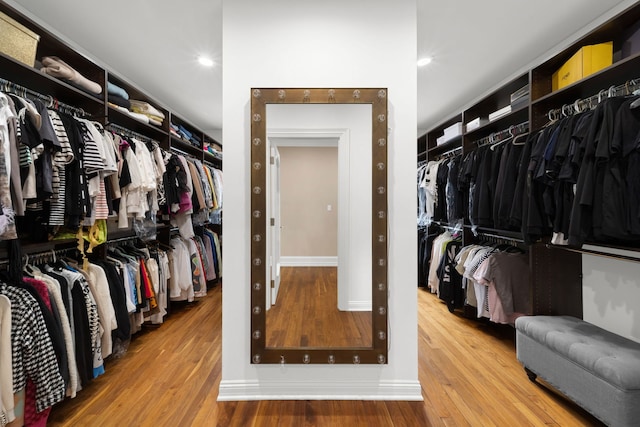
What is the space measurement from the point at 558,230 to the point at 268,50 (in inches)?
82.6

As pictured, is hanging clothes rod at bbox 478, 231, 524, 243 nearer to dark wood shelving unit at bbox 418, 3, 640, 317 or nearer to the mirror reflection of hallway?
dark wood shelving unit at bbox 418, 3, 640, 317

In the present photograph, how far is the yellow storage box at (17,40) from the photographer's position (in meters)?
1.59

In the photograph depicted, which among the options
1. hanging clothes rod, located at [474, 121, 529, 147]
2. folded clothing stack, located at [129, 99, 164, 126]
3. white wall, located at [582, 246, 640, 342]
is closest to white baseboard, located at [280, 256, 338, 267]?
white wall, located at [582, 246, 640, 342]

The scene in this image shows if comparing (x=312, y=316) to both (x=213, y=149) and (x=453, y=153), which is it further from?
(x=213, y=149)

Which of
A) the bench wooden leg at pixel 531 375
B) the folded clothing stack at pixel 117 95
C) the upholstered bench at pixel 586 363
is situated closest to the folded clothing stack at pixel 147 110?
the folded clothing stack at pixel 117 95

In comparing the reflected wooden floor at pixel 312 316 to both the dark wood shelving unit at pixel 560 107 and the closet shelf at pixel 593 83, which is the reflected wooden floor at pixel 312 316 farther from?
the closet shelf at pixel 593 83

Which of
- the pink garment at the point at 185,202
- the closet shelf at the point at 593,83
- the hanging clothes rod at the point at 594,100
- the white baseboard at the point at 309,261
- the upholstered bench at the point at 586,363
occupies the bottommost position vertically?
the upholstered bench at the point at 586,363

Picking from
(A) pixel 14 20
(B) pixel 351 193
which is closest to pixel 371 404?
(B) pixel 351 193

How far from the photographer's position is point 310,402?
1804mm

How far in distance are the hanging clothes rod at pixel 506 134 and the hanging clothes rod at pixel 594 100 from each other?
0.32m

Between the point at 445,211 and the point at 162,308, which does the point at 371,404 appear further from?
the point at 445,211

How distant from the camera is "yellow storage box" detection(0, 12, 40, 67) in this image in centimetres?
159

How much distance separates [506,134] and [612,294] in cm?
151

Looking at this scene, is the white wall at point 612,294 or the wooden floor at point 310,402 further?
the white wall at point 612,294
